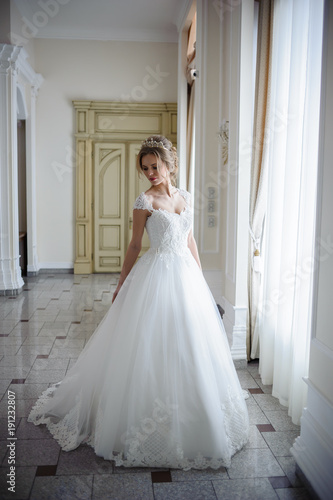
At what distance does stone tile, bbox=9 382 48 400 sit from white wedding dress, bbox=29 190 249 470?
0.39 m

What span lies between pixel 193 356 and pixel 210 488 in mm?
638

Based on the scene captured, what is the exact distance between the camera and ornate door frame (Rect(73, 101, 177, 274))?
8.97 m

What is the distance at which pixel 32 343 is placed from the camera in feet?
15.2

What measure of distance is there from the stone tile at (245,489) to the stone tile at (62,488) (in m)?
0.63

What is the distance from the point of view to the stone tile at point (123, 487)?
2.21 meters

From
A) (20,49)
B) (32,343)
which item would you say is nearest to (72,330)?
(32,343)

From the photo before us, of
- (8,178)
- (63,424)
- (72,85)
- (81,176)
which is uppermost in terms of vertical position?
(72,85)

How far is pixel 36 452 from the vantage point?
260cm

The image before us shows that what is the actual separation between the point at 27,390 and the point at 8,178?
445cm

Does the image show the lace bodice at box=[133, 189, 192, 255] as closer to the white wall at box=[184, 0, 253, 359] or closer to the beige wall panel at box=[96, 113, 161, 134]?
the white wall at box=[184, 0, 253, 359]

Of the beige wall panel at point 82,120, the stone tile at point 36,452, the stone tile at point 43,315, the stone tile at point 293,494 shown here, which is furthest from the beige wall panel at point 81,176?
the stone tile at point 293,494

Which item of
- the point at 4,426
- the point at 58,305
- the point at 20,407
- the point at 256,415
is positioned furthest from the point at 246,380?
the point at 58,305

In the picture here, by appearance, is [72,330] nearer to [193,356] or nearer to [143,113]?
[193,356]

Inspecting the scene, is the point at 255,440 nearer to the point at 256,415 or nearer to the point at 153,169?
the point at 256,415
